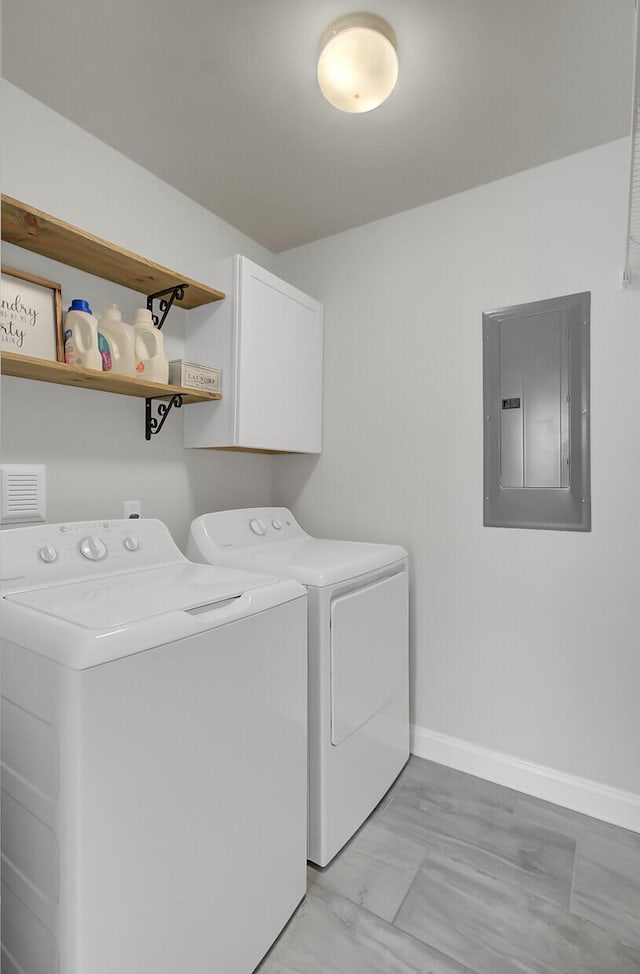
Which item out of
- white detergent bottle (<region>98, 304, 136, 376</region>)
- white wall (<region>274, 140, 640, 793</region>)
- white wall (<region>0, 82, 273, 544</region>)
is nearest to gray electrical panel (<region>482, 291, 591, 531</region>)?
white wall (<region>274, 140, 640, 793</region>)

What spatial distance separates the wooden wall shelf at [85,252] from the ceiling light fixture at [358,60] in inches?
29.8

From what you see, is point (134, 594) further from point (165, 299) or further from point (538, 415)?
point (538, 415)

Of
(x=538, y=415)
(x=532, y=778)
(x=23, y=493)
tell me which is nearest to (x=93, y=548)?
(x=23, y=493)

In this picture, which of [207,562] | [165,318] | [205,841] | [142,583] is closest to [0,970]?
[205,841]

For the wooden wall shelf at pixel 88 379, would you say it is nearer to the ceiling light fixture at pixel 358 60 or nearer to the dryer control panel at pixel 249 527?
the dryer control panel at pixel 249 527

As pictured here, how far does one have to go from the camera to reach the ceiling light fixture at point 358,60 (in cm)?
134

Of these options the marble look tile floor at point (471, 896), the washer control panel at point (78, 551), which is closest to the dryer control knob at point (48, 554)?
the washer control panel at point (78, 551)

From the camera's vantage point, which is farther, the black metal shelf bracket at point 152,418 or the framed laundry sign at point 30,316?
the black metal shelf bracket at point 152,418

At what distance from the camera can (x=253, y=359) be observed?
2.03 metres

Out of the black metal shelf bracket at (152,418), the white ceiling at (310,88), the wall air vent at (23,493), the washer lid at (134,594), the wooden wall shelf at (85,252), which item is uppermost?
the white ceiling at (310,88)

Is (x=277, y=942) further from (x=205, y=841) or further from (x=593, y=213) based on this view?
(x=593, y=213)

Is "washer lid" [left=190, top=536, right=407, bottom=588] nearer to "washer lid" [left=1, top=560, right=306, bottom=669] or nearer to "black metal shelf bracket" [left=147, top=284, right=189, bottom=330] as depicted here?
"washer lid" [left=1, top=560, right=306, bottom=669]

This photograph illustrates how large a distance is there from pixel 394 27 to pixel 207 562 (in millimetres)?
1683

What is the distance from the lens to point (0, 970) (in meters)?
1.03
